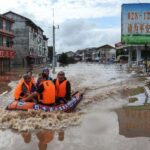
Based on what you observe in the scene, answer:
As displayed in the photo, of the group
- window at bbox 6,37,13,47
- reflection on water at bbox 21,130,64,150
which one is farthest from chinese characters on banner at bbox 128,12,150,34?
window at bbox 6,37,13,47

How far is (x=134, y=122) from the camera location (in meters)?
11.5

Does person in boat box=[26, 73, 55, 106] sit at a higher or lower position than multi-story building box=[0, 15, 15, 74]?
lower

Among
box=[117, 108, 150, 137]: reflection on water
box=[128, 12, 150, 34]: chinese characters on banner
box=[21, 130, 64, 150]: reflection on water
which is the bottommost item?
box=[21, 130, 64, 150]: reflection on water

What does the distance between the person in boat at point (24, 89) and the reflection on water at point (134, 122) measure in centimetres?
319

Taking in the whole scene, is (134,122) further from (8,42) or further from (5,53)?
(8,42)

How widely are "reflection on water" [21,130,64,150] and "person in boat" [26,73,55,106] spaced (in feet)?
8.64

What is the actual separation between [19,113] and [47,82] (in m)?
1.66

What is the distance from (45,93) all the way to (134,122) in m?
3.22

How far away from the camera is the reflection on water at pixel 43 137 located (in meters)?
9.30

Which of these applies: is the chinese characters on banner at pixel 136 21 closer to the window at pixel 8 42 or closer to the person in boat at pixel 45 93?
the person in boat at pixel 45 93

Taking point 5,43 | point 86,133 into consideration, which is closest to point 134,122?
point 86,133

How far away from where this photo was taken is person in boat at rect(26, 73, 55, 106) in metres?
13.2

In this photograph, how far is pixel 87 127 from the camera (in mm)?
11070

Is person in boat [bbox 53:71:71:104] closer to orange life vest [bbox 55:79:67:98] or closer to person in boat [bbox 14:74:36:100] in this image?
orange life vest [bbox 55:79:67:98]
